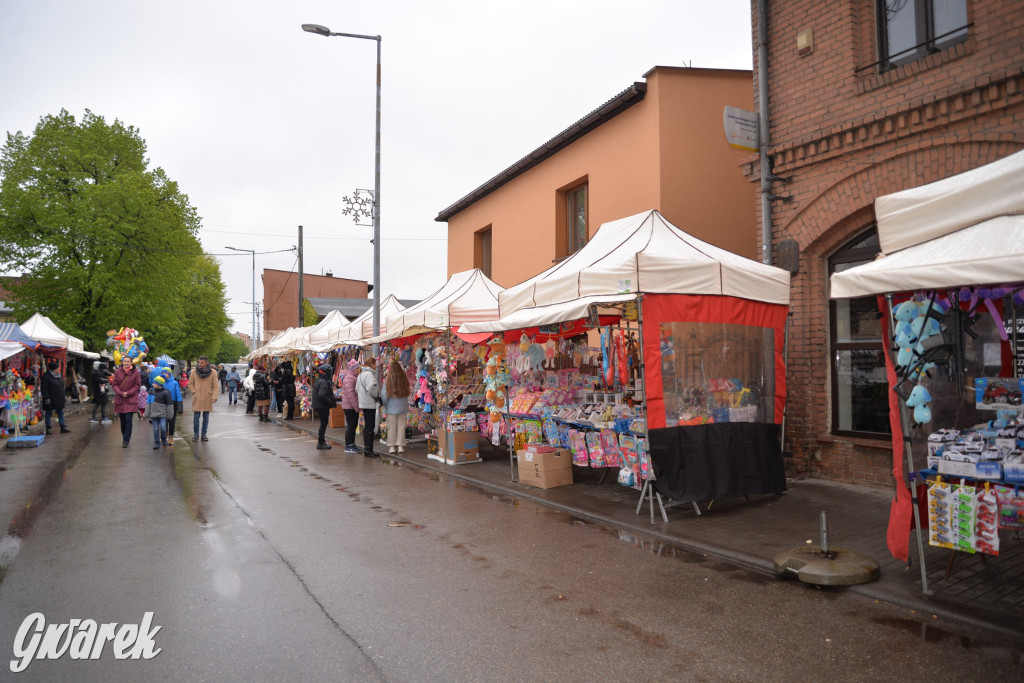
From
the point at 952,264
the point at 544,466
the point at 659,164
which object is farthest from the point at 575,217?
the point at 952,264

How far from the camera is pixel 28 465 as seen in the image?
11453 millimetres

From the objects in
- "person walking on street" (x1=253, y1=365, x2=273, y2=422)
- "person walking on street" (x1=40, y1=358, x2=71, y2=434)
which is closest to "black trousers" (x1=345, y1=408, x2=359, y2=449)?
"person walking on street" (x1=40, y1=358, x2=71, y2=434)

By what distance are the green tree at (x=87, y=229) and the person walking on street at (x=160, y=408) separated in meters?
15.1

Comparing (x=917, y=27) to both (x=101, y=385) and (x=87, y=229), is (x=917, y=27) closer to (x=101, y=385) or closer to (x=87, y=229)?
(x=101, y=385)

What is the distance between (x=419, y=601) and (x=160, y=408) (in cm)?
1127

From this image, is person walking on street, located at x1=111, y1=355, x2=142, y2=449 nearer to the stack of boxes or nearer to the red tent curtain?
the stack of boxes

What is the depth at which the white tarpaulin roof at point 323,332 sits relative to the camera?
20.0 meters

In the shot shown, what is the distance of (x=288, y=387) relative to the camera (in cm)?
2184

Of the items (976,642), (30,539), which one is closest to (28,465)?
(30,539)

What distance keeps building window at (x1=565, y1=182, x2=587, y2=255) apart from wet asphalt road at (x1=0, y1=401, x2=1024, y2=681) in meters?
8.35

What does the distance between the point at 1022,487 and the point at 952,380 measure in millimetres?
1244

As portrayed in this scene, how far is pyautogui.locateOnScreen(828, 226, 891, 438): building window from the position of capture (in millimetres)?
8484

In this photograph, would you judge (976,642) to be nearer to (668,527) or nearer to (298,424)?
(668,527)

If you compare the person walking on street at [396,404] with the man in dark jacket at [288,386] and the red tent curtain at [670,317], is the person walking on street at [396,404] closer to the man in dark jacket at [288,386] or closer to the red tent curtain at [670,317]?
the red tent curtain at [670,317]
